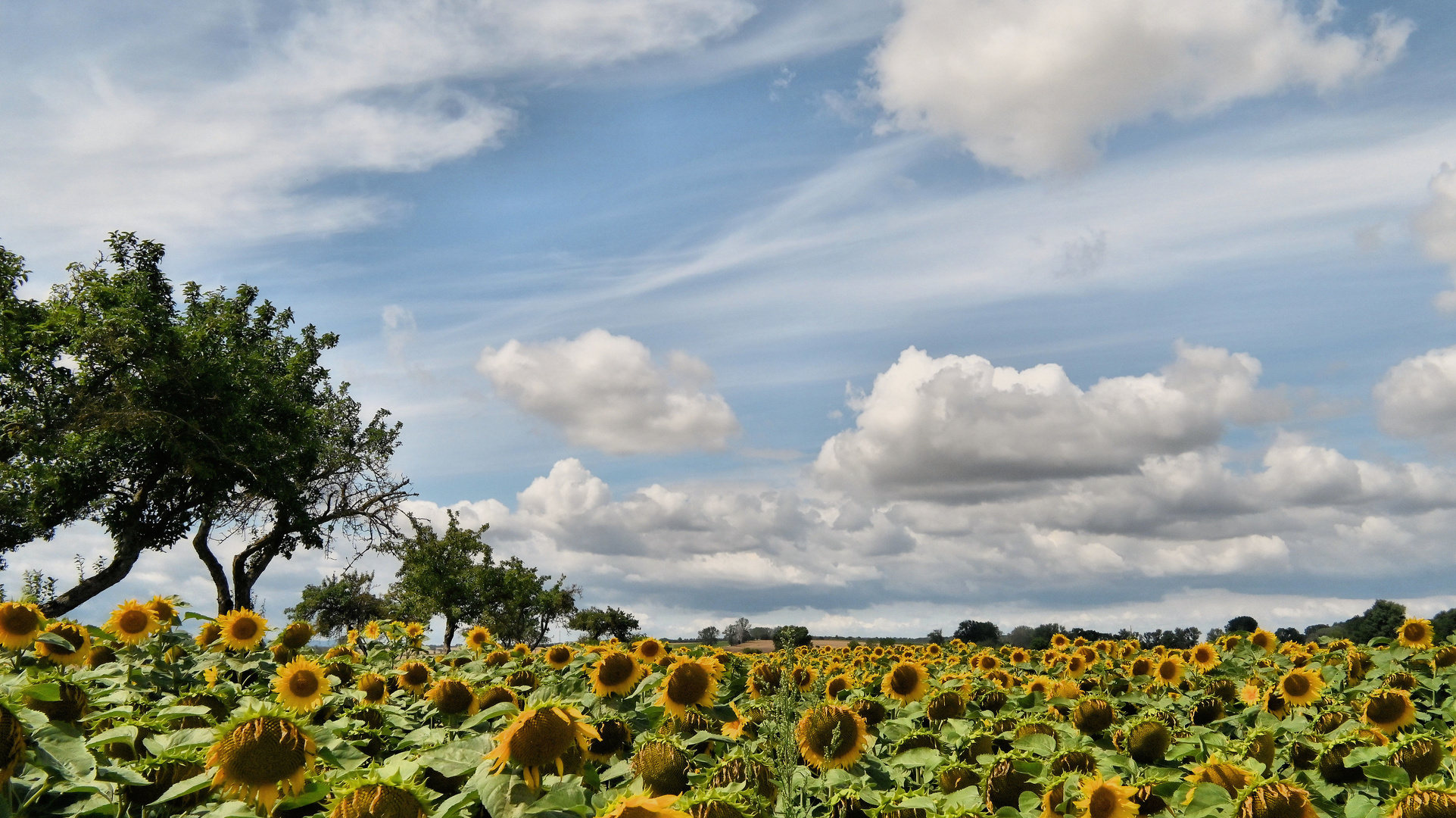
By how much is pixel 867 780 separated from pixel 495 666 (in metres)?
4.28

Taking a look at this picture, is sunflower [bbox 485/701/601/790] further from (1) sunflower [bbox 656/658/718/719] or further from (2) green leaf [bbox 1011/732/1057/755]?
(2) green leaf [bbox 1011/732/1057/755]

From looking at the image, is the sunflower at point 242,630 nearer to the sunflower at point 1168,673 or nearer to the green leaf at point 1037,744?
the green leaf at point 1037,744

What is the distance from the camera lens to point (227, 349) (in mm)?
33625

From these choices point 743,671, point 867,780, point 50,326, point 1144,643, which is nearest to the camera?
point 867,780

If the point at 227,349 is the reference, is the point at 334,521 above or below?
below

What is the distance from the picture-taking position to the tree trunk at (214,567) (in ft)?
115

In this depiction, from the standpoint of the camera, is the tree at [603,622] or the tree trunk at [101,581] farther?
the tree at [603,622]

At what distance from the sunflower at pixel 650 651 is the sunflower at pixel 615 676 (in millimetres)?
1353

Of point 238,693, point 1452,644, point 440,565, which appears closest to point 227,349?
point 440,565

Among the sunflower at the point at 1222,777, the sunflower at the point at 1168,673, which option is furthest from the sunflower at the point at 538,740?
the sunflower at the point at 1168,673

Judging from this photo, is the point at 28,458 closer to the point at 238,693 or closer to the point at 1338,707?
the point at 238,693

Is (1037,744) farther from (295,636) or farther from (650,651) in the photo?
(295,636)

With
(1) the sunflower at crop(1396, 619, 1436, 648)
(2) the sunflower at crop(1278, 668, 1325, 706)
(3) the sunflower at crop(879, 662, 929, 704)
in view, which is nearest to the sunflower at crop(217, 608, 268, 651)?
(3) the sunflower at crop(879, 662, 929, 704)

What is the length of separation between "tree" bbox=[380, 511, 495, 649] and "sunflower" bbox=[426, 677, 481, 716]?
161ft
